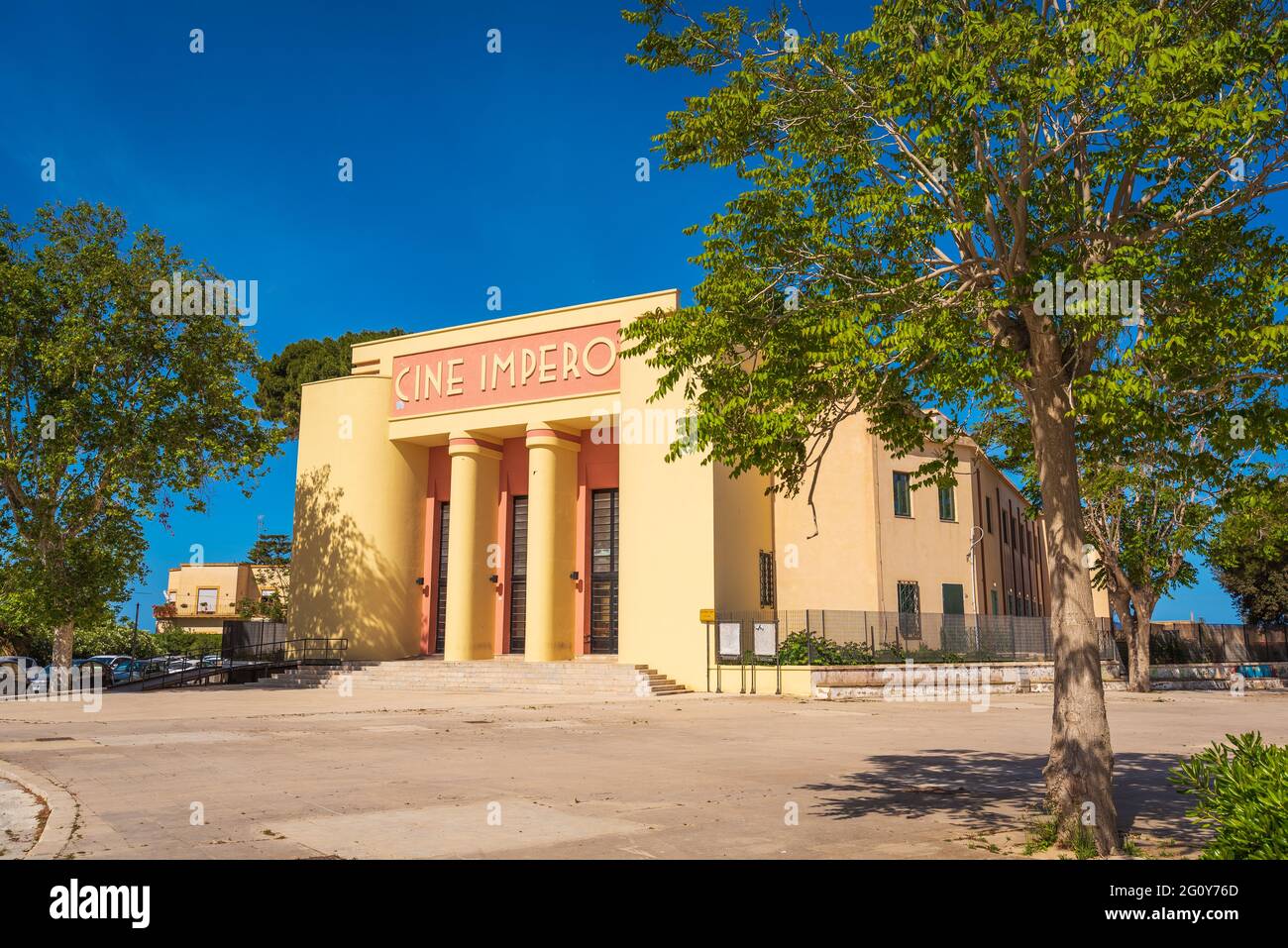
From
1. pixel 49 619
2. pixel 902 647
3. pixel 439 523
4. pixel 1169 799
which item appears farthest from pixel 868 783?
pixel 439 523

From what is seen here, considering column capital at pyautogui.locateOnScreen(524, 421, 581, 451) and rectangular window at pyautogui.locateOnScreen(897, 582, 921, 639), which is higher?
column capital at pyautogui.locateOnScreen(524, 421, 581, 451)

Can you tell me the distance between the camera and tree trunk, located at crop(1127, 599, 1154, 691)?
31922mm

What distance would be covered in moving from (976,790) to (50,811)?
878cm

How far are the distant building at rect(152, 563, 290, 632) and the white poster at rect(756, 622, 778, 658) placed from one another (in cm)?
5041

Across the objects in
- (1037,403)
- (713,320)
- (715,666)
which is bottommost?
(715,666)

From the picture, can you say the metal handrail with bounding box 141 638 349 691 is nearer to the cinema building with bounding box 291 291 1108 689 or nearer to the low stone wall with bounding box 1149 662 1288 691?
the cinema building with bounding box 291 291 1108 689

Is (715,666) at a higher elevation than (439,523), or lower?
lower

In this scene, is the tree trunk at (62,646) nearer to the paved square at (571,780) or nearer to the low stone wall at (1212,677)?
the paved square at (571,780)

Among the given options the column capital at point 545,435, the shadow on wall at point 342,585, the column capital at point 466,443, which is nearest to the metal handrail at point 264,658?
the shadow on wall at point 342,585

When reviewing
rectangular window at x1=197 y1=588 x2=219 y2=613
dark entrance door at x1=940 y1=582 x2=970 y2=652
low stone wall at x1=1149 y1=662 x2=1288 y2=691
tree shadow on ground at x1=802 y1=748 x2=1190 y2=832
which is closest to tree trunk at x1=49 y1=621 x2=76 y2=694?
tree shadow on ground at x1=802 y1=748 x2=1190 y2=832

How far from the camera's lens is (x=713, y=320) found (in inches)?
345
